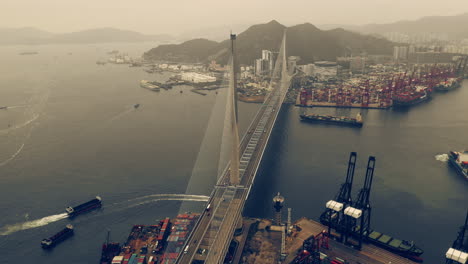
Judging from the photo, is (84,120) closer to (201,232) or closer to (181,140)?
(181,140)

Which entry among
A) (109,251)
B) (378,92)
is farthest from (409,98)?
(109,251)

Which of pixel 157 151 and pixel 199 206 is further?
pixel 157 151

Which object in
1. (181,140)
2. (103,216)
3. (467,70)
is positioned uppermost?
(467,70)

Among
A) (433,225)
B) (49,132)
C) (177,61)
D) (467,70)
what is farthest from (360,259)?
(177,61)

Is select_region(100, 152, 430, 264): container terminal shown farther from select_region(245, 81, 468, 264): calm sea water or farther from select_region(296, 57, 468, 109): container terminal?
select_region(296, 57, 468, 109): container terminal

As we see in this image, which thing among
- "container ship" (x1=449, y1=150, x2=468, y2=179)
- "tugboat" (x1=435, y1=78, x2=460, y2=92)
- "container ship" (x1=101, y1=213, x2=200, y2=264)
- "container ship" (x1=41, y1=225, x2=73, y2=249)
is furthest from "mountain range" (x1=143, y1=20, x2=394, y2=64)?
"container ship" (x1=41, y1=225, x2=73, y2=249)
